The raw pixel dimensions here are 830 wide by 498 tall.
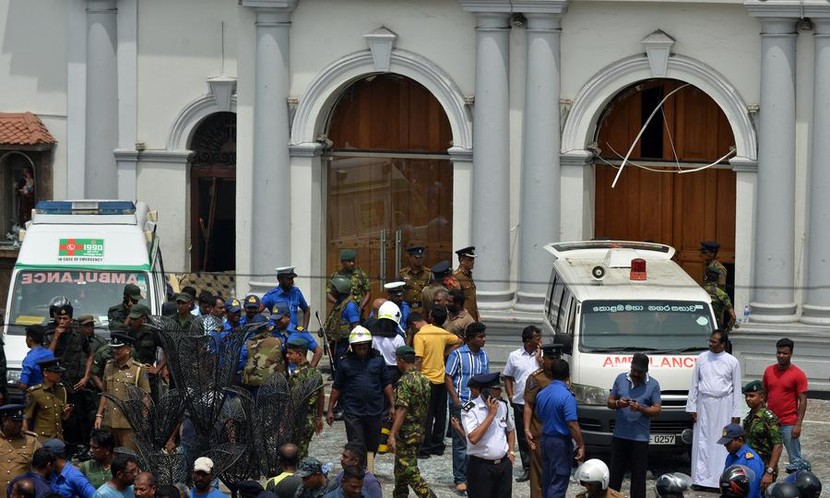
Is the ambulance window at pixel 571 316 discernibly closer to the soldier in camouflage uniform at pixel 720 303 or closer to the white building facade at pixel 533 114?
the soldier in camouflage uniform at pixel 720 303

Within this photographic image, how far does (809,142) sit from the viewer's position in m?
23.0

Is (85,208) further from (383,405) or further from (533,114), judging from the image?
(533,114)

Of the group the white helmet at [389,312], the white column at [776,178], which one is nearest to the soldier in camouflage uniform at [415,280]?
the white helmet at [389,312]

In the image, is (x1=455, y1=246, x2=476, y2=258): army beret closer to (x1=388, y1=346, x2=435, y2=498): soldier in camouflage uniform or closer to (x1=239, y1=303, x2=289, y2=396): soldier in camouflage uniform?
(x1=239, y1=303, x2=289, y2=396): soldier in camouflage uniform

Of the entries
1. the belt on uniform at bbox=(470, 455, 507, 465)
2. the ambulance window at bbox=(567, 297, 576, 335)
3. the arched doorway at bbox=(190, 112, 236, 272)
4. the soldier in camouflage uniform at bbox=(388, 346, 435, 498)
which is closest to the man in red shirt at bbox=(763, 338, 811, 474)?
the ambulance window at bbox=(567, 297, 576, 335)

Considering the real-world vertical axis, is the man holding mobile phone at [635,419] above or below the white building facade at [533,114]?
below

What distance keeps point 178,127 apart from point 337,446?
900 centimetres

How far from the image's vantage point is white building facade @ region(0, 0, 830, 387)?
23.0m

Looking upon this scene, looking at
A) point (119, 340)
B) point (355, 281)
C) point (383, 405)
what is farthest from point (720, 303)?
point (119, 340)

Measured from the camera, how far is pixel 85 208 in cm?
2173

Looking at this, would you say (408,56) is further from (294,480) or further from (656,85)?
(294,480)

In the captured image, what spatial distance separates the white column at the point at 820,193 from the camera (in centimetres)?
2272

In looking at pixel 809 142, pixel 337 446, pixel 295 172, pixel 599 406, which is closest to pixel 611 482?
pixel 599 406

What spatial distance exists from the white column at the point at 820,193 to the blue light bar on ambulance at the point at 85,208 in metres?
8.12
